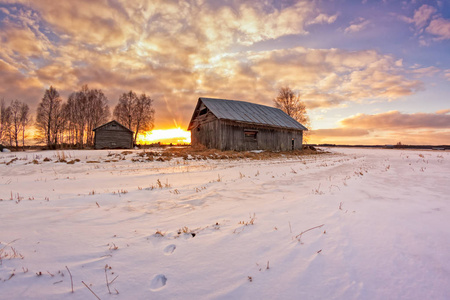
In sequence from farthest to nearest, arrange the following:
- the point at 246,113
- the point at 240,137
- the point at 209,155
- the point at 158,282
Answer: the point at 246,113 < the point at 240,137 < the point at 209,155 < the point at 158,282

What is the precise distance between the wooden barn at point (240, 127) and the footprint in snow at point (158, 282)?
52.4ft

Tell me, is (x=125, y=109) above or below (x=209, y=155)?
above

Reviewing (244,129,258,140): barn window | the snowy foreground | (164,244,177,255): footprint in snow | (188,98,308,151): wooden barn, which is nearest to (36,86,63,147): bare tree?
(188,98,308,151): wooden barn

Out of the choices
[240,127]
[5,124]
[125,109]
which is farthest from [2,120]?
[240,127]

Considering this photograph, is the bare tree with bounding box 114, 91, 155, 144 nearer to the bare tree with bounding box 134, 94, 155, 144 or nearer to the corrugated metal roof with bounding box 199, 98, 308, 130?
the bare tree with bounding box 134, 94, 155, 144

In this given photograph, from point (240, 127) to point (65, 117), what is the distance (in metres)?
31.5

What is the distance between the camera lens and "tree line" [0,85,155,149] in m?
29.8

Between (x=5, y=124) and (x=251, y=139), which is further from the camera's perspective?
(x=5, y=124)

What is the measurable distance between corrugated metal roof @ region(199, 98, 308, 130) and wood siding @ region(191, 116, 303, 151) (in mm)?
600

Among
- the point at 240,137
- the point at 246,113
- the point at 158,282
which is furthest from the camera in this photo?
the point at 246,113

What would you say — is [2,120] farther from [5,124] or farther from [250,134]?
[250,134]

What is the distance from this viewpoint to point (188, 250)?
171cm

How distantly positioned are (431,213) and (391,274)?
6.81ft

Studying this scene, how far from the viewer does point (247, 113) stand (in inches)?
812
